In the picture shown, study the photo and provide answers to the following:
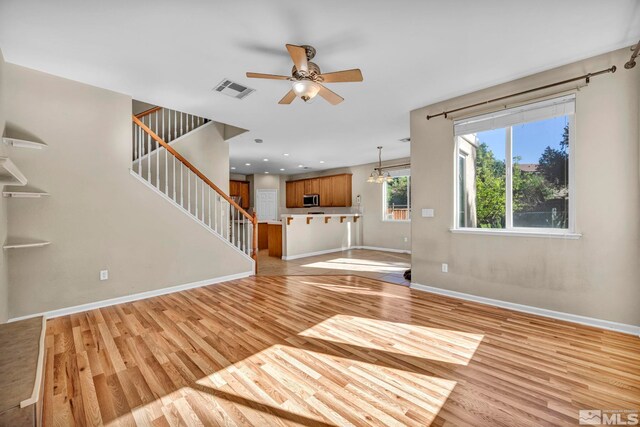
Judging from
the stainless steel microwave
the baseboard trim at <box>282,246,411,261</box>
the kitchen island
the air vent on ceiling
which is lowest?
the baseboard trim at <box>282,246,411,261</box>

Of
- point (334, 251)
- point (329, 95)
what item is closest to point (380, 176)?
point (334, 251)

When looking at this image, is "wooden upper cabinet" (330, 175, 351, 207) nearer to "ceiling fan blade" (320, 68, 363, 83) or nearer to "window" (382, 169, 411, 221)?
"window" (382, 169, 411, 221)

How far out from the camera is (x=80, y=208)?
127 inches

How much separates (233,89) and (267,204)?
729 centimetres

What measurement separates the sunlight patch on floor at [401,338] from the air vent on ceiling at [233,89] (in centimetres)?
297

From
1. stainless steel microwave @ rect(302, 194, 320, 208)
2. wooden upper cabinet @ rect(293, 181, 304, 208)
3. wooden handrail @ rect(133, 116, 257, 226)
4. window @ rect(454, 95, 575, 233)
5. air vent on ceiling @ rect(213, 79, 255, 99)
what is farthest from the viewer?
wooden upper cabinet @ rect(293, 181, 304, 208)

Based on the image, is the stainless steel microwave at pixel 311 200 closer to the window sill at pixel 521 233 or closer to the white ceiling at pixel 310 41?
the white ceiling at pixel 310 41

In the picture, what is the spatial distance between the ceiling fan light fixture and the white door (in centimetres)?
808

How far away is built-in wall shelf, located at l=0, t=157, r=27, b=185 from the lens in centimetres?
160

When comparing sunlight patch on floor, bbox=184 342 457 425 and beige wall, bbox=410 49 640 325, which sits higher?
beige wall, bbox=410 49 640 325

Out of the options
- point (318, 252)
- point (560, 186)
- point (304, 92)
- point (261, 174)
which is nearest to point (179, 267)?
point (304, 92)

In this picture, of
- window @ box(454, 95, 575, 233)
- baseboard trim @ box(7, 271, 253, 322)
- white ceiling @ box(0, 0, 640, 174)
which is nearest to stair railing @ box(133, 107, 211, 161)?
white ceiling @ box(0, 0, 640, 174)

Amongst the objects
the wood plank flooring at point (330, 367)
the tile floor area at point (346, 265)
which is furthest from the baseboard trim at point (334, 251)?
the wood plank flooring at point (330, 367)

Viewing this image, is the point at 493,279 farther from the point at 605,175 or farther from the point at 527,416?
the point at 527,416
